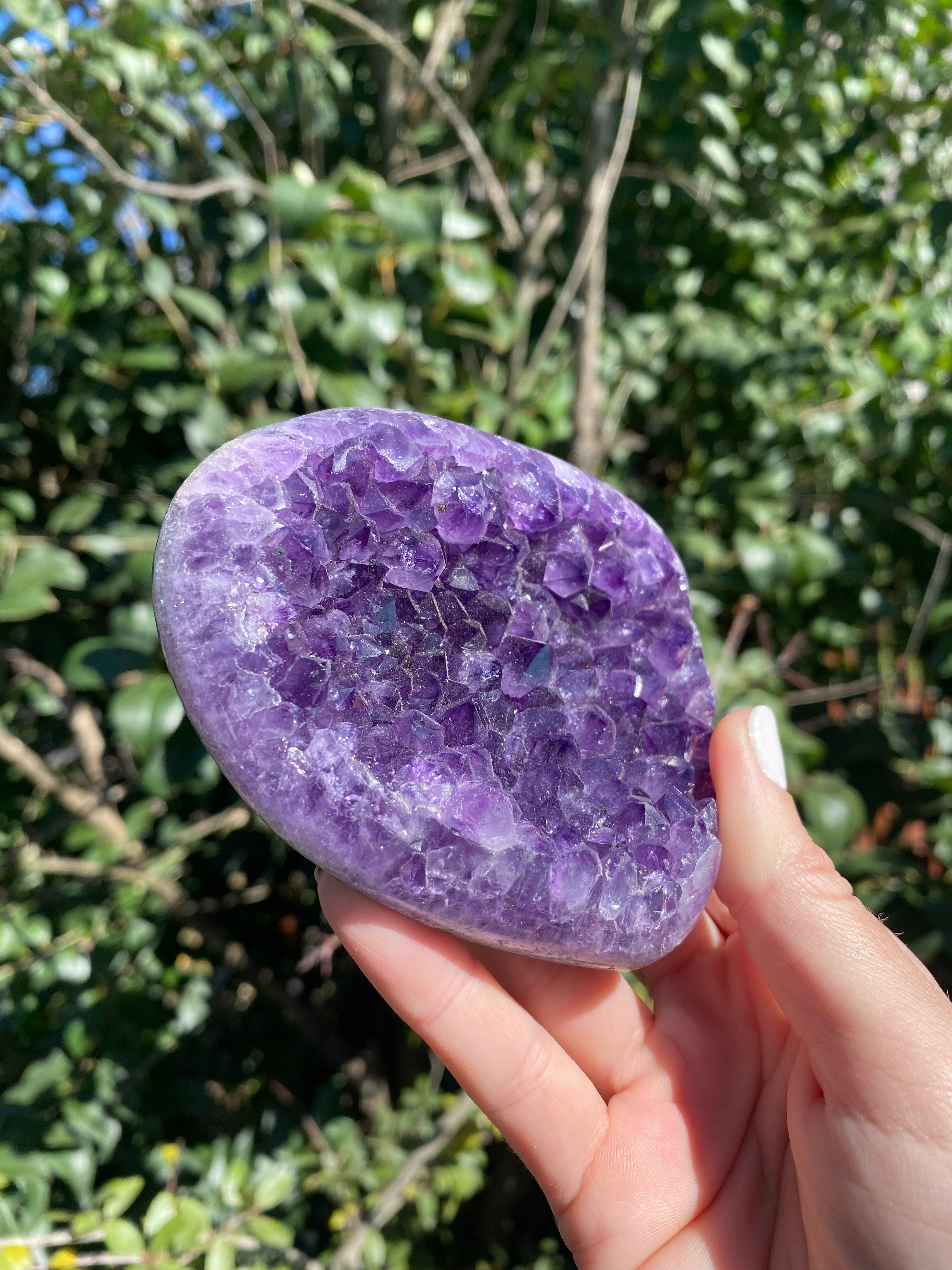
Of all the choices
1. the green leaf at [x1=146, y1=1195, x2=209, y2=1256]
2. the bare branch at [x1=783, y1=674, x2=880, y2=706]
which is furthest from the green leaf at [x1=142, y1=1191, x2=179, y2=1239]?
the bare branch at [x1=783, y1=674, x2=880, y2=706]


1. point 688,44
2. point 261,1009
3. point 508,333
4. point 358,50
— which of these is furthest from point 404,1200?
point 358,50

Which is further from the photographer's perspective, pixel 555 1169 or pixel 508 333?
pixel 508 333

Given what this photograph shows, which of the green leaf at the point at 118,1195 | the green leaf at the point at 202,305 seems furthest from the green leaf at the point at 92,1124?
the green leaf at the point at 202,305

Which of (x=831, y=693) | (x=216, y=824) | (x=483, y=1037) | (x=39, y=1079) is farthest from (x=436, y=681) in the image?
(x=39, y=1079)

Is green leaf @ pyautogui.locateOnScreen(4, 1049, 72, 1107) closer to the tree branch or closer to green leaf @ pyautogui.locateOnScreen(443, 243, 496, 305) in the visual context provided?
green leaf @ pyautogui.locateOnScreen(443, 243, 496, 305)

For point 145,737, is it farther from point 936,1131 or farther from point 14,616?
point 936,1131
